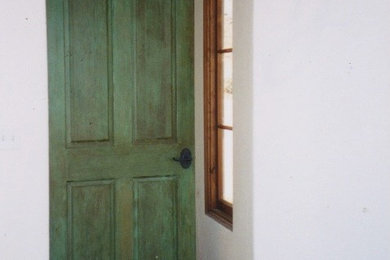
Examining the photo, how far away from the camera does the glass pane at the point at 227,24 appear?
3617mm

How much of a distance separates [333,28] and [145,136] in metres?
1.31

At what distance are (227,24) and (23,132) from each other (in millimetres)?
1448

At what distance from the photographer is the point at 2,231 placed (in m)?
3.03

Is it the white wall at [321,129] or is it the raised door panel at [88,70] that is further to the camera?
the raised door panel at [88,70]

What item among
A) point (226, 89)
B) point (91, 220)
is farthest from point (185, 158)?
point (91, 220)

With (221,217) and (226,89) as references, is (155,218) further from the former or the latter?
(226,89)

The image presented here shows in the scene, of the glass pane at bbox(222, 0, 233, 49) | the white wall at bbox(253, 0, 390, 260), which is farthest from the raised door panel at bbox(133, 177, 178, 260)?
the glass pane at bbox(222, 0, 233, 49)

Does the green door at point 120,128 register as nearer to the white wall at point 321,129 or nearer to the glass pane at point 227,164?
the glass pane at point 227,164

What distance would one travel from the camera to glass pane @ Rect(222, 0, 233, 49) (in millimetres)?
3617

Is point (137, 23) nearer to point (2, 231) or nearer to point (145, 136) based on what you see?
point (145, 136)

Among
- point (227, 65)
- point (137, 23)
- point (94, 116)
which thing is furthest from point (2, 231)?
point (227, 65)

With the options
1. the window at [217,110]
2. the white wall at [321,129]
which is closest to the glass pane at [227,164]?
the window at [217,110]

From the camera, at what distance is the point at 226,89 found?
3.70 meters

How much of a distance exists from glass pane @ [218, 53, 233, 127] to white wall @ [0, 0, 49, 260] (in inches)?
45.6
